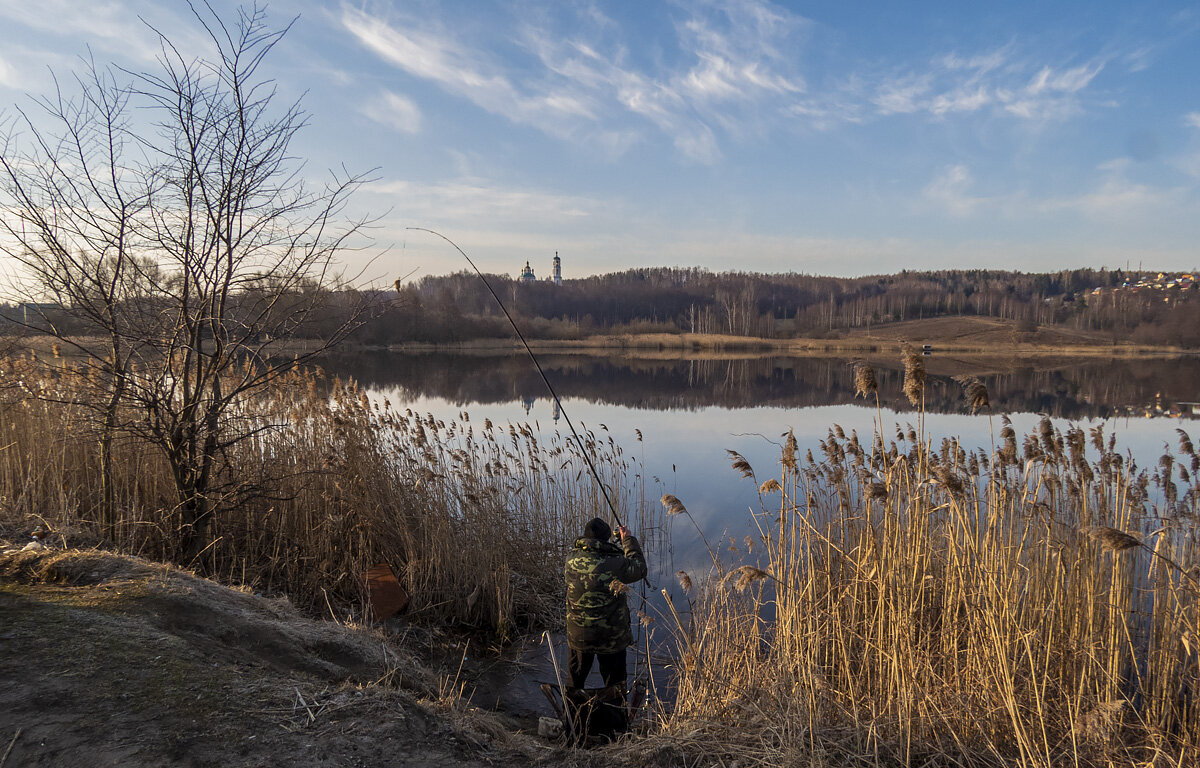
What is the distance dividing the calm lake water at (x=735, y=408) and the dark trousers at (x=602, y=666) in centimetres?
196

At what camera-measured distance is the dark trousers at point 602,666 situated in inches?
180

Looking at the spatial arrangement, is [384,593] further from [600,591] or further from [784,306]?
[784,306]

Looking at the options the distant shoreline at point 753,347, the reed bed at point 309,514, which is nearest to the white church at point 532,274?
the distant shoreline at point 753,347

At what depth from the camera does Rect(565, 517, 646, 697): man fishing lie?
4418 mm

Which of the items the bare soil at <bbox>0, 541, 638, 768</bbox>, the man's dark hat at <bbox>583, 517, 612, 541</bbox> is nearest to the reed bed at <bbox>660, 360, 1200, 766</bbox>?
the man's dark hat at <bbox>583, 517, 612, 541</bbox>

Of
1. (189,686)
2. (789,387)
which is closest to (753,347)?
(789,387)

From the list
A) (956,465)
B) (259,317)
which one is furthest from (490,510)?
(956,465)

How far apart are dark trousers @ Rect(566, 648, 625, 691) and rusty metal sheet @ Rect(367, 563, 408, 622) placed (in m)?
2.11

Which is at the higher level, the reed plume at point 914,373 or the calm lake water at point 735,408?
the reed plume at point 914,373

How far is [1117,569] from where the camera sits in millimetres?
3391

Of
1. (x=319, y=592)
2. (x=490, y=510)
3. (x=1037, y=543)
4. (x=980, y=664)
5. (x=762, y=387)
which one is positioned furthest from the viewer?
(x=762, y=387)

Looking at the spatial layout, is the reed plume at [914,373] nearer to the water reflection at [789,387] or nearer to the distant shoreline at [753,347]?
the water reflection at [789,387]

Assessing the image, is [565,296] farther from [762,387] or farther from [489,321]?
[762,387]

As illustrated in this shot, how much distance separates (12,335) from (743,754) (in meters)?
7.68
